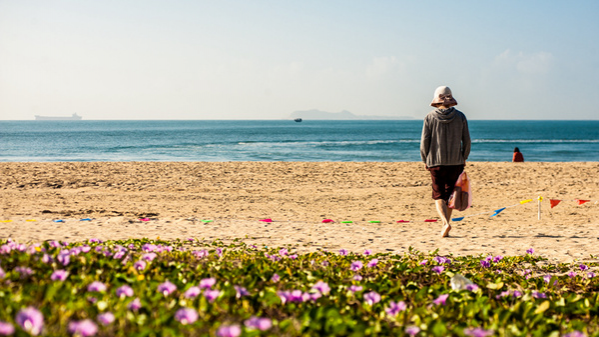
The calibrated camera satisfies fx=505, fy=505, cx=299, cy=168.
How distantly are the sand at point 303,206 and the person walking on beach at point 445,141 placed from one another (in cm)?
96

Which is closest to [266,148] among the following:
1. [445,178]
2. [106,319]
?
[445,178]

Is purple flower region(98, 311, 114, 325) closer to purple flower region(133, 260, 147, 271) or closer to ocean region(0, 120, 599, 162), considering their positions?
purple flower region(133, 260, 147, 271)

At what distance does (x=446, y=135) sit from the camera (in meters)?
6.69

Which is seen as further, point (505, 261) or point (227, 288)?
point (505, 261)

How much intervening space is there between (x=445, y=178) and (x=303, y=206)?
18.9 ft

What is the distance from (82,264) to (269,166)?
19127 mm

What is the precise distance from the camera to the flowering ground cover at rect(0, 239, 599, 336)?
2.31 meters

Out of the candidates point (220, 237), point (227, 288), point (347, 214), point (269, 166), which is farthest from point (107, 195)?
point (227, 288)

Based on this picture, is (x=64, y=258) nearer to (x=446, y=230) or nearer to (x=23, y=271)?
(x=23, y=271)

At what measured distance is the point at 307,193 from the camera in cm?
1441

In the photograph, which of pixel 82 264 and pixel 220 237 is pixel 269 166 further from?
pixel 82 264

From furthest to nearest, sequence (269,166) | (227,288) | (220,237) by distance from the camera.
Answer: (269,166) → (220,237) → (227,288)

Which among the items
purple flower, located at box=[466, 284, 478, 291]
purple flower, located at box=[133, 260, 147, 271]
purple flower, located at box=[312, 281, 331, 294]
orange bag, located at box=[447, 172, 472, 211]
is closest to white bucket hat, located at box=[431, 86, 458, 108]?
orange bag, located at box=[447, 172, 472, 211]

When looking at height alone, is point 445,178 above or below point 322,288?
above
